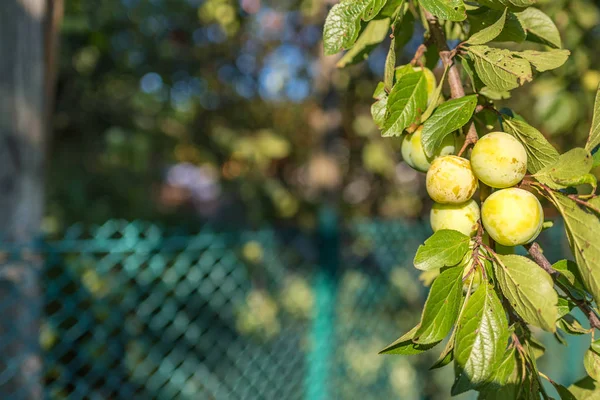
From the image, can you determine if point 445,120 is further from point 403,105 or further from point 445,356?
point 445,356

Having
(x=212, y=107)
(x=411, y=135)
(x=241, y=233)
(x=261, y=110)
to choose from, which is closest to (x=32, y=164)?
(x=241, y=233)

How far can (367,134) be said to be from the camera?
118 inches

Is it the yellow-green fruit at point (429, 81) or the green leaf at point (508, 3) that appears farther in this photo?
the yellow-green fruit at point (429, 81)

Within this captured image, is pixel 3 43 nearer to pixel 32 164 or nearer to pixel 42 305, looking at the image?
pixel 32 164

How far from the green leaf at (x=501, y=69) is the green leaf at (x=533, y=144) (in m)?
0.05

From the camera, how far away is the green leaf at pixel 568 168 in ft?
1.51

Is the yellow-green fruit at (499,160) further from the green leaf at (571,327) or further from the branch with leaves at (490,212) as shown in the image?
the green leaf at (571,327)

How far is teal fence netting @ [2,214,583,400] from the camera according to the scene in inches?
74.0

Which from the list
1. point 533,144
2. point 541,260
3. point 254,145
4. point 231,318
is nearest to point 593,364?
point 541,260

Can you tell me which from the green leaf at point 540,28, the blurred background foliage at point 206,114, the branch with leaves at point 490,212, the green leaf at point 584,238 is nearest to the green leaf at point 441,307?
the branch with leaves at point 490,212

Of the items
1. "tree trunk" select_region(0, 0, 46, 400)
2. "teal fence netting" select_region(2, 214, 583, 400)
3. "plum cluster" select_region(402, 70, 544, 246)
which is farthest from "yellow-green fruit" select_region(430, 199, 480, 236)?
"tree trunk" select_region(0, 0, 46, 400)

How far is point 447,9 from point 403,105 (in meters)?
0.11

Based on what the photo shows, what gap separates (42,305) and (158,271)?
48 cm

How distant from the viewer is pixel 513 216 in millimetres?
482
